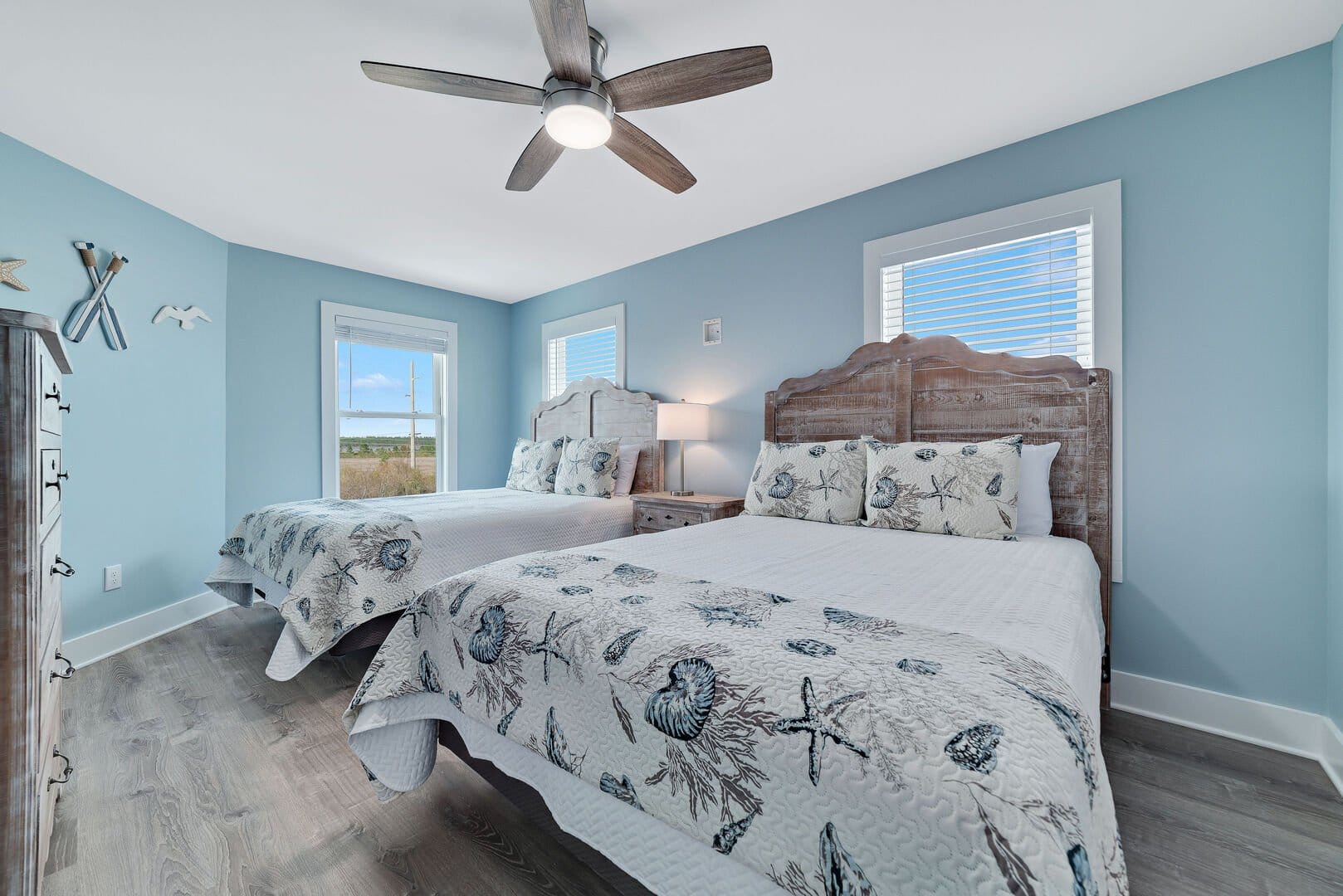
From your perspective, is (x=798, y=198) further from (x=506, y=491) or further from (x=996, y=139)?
(x=506, y=491)

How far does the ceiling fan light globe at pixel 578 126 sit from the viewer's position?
184 cm

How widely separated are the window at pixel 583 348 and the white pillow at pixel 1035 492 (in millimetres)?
2870

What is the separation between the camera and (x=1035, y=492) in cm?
228

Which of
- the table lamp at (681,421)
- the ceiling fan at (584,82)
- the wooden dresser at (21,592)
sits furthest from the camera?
the table lamp at (681,421)

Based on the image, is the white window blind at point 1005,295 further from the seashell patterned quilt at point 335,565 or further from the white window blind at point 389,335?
the white window blind at point 389,335

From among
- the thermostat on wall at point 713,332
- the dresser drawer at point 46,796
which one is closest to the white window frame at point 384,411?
the thermostat on wall at point 713,332

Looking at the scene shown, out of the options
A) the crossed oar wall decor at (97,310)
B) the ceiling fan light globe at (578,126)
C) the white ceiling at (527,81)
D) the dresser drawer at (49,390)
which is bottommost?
the dresser drawer at (49,390)

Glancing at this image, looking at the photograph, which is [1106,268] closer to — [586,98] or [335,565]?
[586,98]

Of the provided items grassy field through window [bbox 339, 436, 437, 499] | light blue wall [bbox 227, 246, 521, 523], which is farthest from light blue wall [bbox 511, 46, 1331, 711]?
grassy field through window [bbox 339, 436, 437, 499]

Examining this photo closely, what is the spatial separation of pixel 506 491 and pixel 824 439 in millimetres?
2423

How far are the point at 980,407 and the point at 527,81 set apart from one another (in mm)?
Answer: 2373

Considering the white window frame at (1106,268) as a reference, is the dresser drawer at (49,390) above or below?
below

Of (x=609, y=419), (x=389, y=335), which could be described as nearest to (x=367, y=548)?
(x=609, y=419)

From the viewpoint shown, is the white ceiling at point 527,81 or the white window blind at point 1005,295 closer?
the white ceiling at point 527,81
